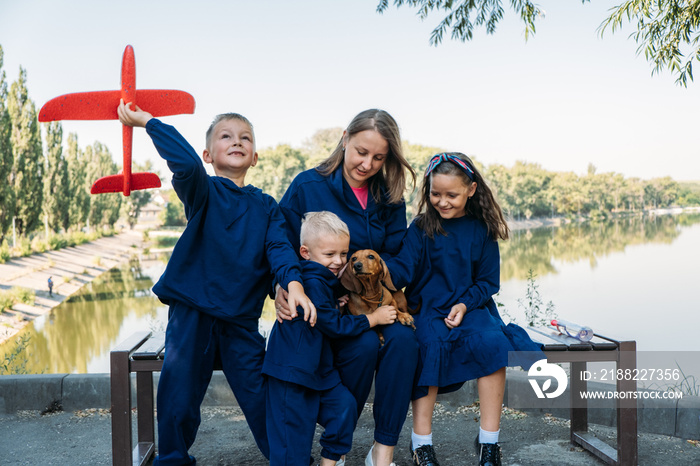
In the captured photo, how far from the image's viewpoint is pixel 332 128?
52.2 metres

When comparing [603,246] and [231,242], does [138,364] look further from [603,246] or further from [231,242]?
[603,246]

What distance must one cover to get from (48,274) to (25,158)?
5.29 meters

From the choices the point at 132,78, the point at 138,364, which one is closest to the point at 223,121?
the point at 132,78

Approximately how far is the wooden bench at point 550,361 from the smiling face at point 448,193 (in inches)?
31.2

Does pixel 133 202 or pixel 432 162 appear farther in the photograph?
pixel 133 202

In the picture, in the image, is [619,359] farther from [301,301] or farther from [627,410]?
[301,301]

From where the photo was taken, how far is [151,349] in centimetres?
262

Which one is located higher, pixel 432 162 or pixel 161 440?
pixel 432 162

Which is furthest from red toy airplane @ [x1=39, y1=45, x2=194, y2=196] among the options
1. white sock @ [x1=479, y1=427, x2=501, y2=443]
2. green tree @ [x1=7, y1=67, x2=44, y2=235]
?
green tree @ [x1=7, y1=67, x2=44, y2=235]

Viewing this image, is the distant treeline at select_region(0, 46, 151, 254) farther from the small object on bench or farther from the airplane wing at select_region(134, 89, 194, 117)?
the small object on bench

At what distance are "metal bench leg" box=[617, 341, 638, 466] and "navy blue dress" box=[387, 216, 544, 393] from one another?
45 centimetres

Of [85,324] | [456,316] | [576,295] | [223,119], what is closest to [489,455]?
[456,316]

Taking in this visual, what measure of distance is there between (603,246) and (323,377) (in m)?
28.2

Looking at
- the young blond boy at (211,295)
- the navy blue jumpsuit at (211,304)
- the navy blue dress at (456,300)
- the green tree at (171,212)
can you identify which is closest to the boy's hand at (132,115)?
the young blond boy at (211,295)
